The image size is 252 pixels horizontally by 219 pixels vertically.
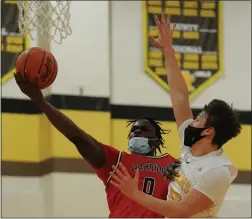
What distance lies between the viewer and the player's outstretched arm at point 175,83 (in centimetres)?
251

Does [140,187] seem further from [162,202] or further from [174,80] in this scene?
[162,202]

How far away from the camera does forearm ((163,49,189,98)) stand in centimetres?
253

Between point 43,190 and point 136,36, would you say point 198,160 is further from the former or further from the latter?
point 136,36

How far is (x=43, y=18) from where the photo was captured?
447cm

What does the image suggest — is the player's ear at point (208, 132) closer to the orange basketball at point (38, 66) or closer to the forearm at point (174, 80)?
Answer: the forearm at point (174, 80)

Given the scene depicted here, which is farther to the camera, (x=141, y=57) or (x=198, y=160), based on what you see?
(x=141, y=57)

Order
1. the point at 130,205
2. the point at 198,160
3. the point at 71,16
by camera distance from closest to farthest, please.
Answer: the point at 198,160
the point at 130,205
the point at 71,16

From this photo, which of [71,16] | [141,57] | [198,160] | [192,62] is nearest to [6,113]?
[71,16]

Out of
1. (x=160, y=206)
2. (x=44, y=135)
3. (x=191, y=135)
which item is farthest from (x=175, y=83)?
(x=44, y=135)

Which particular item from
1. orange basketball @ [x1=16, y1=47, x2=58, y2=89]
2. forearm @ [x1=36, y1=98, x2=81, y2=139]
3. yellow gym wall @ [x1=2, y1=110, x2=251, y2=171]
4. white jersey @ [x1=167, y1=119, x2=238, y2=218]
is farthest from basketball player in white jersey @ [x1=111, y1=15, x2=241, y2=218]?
yellow gym wall @ [x1=2, y1=110, x2=251, y2=171]

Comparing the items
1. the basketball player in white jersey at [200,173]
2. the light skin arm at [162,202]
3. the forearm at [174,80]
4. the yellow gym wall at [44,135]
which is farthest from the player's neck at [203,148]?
the yellow gym wall at [44,135]

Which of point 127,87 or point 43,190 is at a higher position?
point 127,87

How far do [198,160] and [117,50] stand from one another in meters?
3.05

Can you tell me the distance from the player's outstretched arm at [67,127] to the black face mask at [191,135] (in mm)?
446
